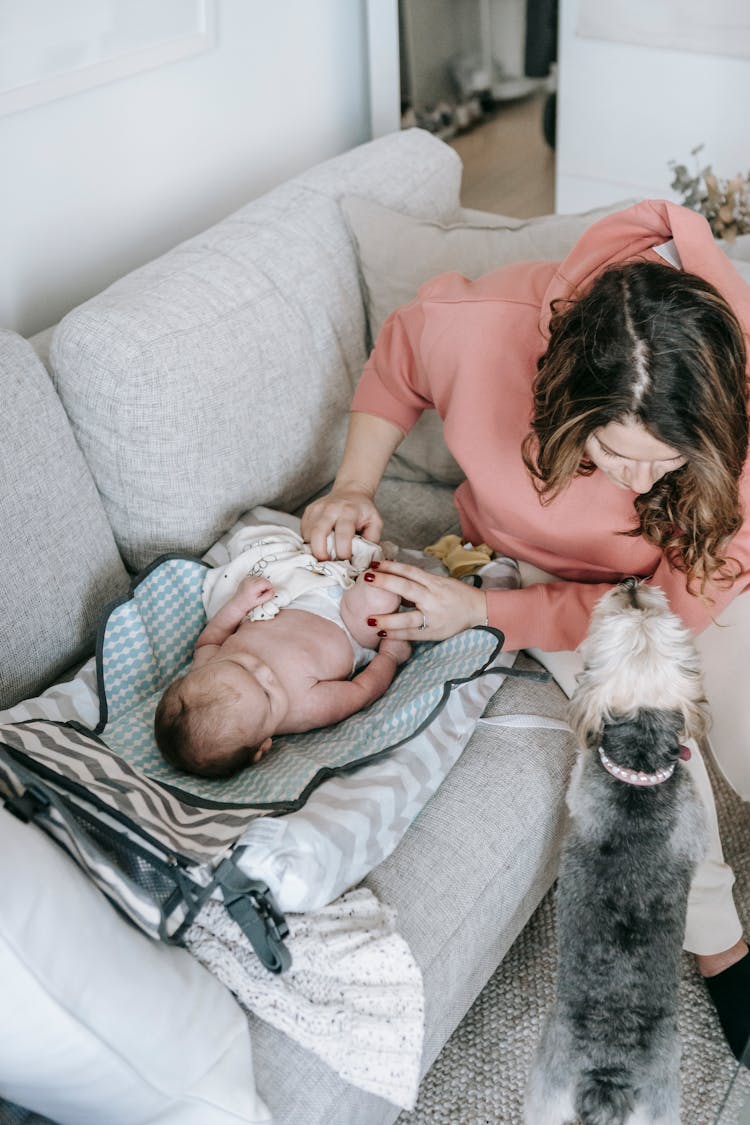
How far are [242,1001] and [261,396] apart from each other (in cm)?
95

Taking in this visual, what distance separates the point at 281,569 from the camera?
1.53 m

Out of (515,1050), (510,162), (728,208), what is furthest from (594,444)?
(510,162)

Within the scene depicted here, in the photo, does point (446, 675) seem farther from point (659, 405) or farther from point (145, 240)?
point (145, 240)

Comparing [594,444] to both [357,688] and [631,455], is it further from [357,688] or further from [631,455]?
[357,688]

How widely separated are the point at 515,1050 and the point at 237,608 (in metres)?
0.82

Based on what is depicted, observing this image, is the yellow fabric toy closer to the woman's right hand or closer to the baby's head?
the woman's right hand

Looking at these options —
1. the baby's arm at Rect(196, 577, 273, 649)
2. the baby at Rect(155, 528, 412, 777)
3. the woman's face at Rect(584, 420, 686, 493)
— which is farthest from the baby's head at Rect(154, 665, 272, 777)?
the woman's face at Rect(584, 420, 686, 493)

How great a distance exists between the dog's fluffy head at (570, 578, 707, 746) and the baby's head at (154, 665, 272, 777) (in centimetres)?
46

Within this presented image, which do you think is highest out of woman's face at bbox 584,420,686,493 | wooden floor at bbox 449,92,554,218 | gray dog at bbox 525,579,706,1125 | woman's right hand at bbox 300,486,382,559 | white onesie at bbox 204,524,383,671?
woman's face at bbox 584,420,686,493

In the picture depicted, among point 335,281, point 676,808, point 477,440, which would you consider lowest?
point 676,808

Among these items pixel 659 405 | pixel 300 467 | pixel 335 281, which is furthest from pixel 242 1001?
pixel 335 281

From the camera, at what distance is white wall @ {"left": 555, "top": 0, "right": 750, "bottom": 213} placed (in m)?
3.11

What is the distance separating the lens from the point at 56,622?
144cm

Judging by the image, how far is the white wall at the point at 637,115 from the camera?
10.2ft
